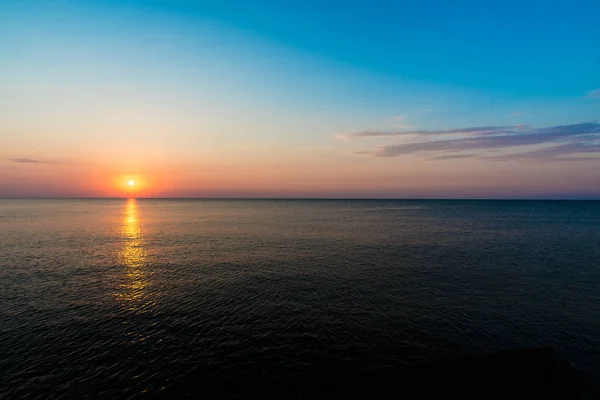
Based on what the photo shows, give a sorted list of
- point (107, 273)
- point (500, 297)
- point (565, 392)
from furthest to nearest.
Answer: point (107, 273)
point (500, 297)
point (565, 392)

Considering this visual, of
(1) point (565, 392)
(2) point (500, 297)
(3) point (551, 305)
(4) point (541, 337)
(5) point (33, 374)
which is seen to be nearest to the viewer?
(1) point (565, 392)

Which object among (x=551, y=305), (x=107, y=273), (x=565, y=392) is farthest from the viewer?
(x=107, y=273)

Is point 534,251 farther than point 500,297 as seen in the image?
Yes

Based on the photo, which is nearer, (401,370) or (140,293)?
(401,370)

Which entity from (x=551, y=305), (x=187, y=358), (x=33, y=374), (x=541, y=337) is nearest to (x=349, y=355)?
(x=187, y=358)

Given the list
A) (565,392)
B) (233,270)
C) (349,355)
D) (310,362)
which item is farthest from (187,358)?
(565,392)

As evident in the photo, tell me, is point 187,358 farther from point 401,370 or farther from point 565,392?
point 565,392

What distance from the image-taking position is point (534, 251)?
7431cm

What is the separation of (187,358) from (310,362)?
Result: 12.1 metres

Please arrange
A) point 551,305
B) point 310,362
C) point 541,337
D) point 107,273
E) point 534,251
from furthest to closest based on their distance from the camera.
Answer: point 534,251
point 107,273
point 551,305
point 541,337
point 310,362

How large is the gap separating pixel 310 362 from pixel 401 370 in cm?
843

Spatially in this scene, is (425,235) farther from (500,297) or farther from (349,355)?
(349,355)

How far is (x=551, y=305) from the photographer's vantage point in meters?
39.4

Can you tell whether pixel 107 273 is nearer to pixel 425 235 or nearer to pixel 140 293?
pixel 140 293
